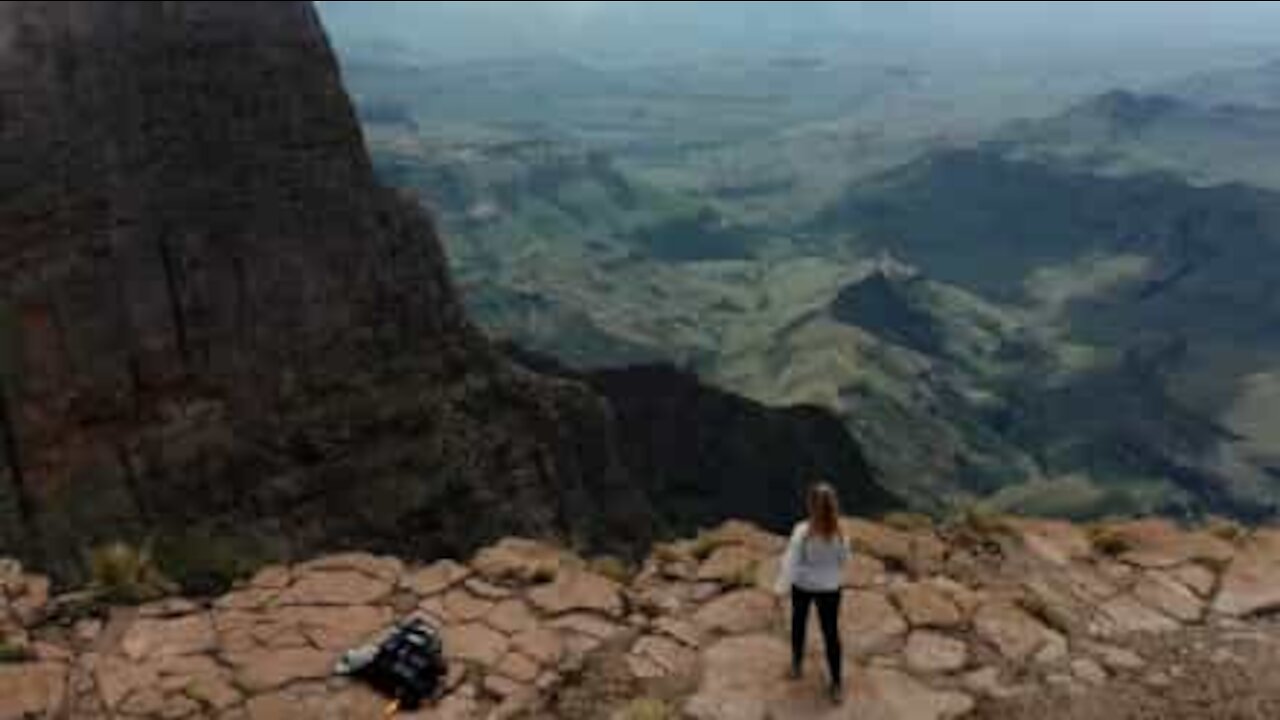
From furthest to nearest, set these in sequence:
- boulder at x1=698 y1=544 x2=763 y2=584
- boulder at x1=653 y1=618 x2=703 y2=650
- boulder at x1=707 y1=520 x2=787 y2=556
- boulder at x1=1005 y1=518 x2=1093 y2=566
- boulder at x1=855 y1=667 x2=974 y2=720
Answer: boulder at x1=707 y1=520 x2=787 y2=556 < boulder at x1=1005 y1=518 x2=1093 y2=566 < boulder at x1=698 y1=544 x2=763 y2=584 < boulder at x1=653 y1=618 x2=703 y2=650 < boulder at x1=855 y1=667 x2=974 y2=720

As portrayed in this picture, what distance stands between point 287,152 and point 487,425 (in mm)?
Answer: 8980

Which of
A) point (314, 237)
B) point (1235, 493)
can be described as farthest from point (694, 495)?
point (1235, 493)

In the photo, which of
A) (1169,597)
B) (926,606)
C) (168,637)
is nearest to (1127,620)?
(1169,597)

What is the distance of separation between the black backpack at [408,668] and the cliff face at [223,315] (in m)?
17.3

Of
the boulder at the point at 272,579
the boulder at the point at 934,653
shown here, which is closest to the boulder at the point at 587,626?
the boulder at the point at 934,653

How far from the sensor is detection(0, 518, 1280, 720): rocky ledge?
988 cm

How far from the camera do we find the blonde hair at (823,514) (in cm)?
984

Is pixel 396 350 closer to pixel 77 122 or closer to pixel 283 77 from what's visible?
pixel 283 77

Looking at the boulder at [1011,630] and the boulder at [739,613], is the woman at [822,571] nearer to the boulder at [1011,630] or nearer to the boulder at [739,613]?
the boulder at [739,613]

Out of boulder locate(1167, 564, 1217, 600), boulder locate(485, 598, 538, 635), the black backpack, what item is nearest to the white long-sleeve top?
boulder locate(485, 598, 538, 635)

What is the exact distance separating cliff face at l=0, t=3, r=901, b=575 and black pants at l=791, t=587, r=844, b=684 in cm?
1832

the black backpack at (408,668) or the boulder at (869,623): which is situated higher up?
the black backpack at (408,668)

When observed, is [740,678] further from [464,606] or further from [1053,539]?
[1053,539]

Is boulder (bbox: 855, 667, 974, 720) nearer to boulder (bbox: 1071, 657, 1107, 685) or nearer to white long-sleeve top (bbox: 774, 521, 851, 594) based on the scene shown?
white long-sleeve top (bbox: 774, 521, 851, 594)
